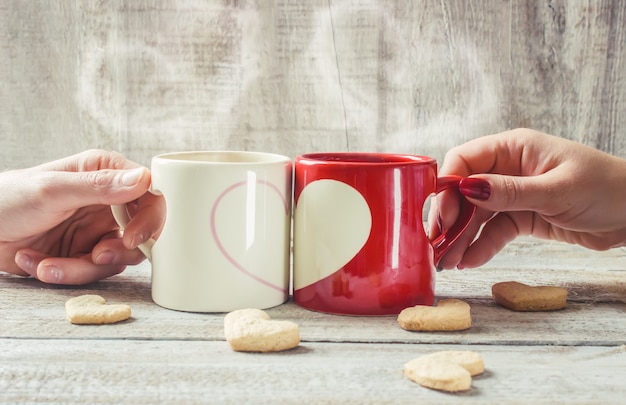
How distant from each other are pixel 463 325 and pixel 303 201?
24cm

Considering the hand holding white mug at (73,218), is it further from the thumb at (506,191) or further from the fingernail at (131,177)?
the thumb at (506,191)

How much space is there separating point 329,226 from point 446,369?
0.24 meters

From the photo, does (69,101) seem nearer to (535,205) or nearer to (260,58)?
(260,58)

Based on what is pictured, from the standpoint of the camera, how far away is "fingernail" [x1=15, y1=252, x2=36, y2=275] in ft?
3.16

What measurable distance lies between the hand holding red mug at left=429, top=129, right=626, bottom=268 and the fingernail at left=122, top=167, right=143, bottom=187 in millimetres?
400

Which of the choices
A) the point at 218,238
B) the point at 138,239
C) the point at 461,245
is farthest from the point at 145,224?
the point at 461,245

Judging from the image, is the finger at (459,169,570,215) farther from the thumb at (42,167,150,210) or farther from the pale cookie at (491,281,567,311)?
the thumb at (42,167,150,210)

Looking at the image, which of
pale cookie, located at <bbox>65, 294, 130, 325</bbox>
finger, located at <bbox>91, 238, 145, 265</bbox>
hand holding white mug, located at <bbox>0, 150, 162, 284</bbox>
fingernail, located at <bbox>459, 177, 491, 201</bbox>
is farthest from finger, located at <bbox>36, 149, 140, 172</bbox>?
fingernail, located at <bbox>459, 177, 491, 201</bbox>

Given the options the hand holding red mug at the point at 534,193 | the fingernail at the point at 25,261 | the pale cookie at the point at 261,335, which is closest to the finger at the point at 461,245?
the hand holding red mug at the point at 534,193

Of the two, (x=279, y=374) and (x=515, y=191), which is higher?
(x=515, y=191)

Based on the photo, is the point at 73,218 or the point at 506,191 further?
the point at 73,218

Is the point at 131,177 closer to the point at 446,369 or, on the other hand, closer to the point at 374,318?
the point at 374,318

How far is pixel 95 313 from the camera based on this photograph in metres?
0.78

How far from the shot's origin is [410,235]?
80cm
